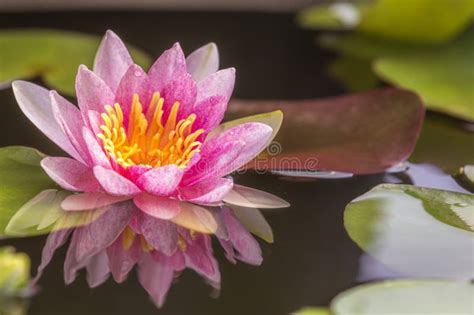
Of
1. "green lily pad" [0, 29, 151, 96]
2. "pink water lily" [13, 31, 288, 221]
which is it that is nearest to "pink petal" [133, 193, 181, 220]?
"pink water lily" [13, 31, 288, 221]

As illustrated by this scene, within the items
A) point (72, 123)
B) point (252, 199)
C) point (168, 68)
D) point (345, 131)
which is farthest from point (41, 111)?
point (345, 131)

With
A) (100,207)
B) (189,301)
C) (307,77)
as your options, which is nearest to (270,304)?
(189,301)

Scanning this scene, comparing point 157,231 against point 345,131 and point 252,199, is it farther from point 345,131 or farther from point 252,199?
point 345,131

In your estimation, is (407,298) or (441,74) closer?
(407,298)

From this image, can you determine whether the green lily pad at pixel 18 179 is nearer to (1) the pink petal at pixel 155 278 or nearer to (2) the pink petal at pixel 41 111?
(2) the pink petal at pixel 41 111

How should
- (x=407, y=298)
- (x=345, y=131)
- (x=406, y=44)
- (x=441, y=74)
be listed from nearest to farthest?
(x=407, y=298), (x=345, y=131), (x=441, y=74), (x=406, y=44)

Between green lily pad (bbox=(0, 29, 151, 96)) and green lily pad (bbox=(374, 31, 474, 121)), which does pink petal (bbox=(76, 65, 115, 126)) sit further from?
green lily pad (bbox=(374, 31, 474, 121))
